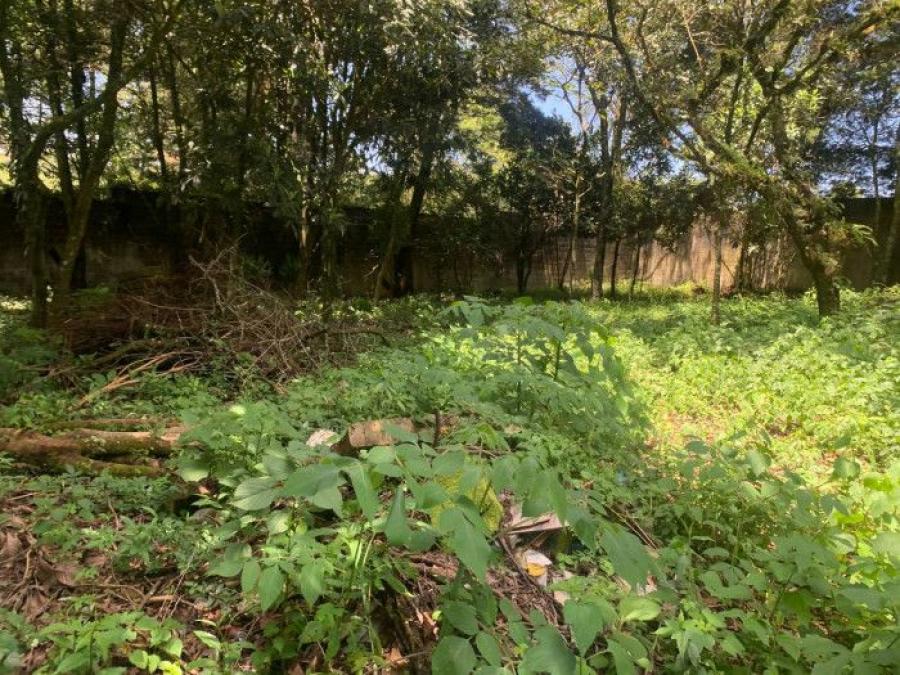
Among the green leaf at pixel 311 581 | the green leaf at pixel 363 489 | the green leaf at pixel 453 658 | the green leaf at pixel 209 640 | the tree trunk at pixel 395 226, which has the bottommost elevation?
the green leaf at pixel 209 640

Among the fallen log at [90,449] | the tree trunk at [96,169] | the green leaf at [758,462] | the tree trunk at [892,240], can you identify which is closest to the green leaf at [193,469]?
the fallen log at [90,449]

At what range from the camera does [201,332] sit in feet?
14.6

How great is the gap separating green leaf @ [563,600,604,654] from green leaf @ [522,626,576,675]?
1.6 inches

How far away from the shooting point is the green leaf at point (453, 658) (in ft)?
4.42

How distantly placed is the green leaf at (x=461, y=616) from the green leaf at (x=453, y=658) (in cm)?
4

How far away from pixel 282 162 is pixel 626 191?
8.90m

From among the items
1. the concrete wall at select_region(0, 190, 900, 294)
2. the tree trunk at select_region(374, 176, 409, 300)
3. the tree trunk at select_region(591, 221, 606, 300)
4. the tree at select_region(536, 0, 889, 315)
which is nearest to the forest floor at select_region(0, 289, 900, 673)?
the concrete wall at select_region(0, 190, 900, 294)

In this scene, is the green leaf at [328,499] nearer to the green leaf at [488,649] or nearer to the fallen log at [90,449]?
the green leaf at [488,649]

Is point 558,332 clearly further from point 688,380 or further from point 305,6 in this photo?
point 305,6

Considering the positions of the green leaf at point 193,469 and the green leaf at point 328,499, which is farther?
the green leaf at point 193,469

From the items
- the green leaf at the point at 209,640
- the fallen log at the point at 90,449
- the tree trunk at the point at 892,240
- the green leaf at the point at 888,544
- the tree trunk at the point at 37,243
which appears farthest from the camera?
the tree trunk at the point at 892,240

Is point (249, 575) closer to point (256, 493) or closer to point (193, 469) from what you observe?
point (256, 493)

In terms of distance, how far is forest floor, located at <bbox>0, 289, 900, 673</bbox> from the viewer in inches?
58.1

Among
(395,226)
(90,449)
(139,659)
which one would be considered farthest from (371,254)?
(139,659)
